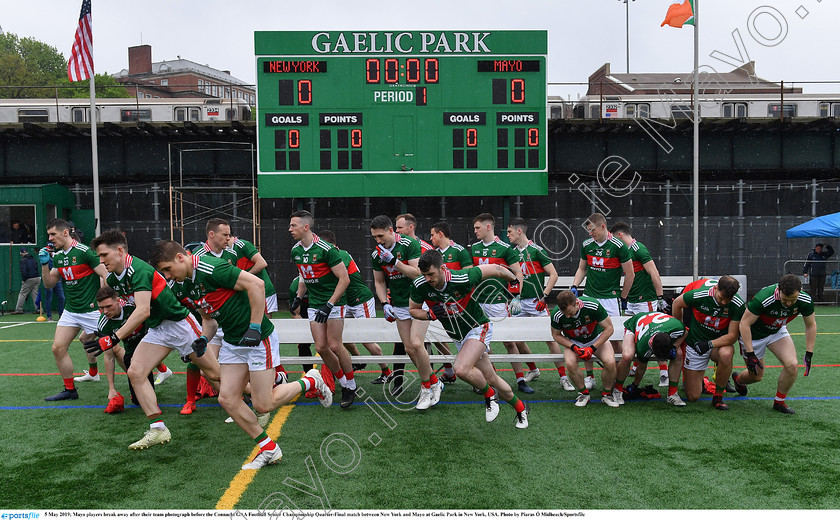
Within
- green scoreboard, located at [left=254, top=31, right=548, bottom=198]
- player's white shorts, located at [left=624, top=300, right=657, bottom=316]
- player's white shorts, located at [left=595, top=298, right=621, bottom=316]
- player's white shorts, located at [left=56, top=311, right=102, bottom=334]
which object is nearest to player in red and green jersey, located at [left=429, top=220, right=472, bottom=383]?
player's white shorts, located at [left=595, top=298, right=621, bottom=316]

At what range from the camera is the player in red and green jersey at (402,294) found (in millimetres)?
6734

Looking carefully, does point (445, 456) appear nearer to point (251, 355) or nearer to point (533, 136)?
point (251, 355)

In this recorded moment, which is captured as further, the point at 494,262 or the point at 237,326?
the point at 494,262

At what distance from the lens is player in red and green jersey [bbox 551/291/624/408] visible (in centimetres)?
671

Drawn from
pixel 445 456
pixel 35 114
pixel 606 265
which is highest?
pixel 35 114

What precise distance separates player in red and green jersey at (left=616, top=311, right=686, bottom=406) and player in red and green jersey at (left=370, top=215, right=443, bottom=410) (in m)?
2.21

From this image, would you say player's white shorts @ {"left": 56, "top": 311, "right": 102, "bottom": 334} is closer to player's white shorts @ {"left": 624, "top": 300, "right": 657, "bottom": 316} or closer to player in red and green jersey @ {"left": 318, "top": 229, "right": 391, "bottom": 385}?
player in red and green jersey @ {"left": 318, "top": 229, "right": 391, "bottom": 385}

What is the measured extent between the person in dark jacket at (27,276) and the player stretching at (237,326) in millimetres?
13808

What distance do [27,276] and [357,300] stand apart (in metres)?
12.8

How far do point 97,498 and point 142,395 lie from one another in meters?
1.33

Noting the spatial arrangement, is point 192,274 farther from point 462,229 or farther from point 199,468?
point 462,229

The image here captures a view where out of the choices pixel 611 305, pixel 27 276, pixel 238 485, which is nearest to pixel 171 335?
pixel 238 485

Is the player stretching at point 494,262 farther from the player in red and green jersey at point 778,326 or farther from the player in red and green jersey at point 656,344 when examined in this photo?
the player in red and green jersey at point 778,326

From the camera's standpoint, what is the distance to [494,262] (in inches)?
311
